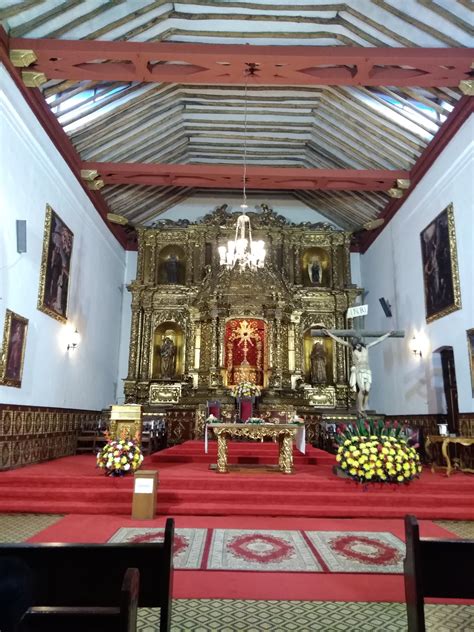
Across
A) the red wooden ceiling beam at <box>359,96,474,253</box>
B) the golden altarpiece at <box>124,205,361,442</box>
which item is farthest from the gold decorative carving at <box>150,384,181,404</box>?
the red wooden ceiling beam at <box>359,96,474,253</box>

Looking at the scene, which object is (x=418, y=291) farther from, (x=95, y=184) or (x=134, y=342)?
(x=134, y=342)

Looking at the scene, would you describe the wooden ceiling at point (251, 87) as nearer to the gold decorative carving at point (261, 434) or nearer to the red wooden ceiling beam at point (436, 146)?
the red wooden ceiling beam at point (436, 146)

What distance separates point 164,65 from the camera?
335 inches

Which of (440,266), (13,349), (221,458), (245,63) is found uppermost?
(245,63)

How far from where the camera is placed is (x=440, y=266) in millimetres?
9977

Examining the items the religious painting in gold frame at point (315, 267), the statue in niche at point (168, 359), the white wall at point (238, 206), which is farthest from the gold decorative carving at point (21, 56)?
the religious painting in gold frame at point (315, 267)

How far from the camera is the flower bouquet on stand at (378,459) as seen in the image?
670 cm

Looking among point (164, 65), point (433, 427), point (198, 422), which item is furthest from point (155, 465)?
point (164, 65)

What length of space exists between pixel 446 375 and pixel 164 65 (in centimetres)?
853

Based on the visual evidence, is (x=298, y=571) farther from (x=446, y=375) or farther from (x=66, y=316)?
(x=66, y=316)

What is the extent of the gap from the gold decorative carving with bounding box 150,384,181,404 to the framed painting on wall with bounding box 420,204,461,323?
7594 mm

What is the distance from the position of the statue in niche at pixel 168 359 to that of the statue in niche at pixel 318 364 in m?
4.46

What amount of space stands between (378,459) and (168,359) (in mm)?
9197

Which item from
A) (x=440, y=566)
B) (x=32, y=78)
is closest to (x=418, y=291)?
(x=32, y=78)
